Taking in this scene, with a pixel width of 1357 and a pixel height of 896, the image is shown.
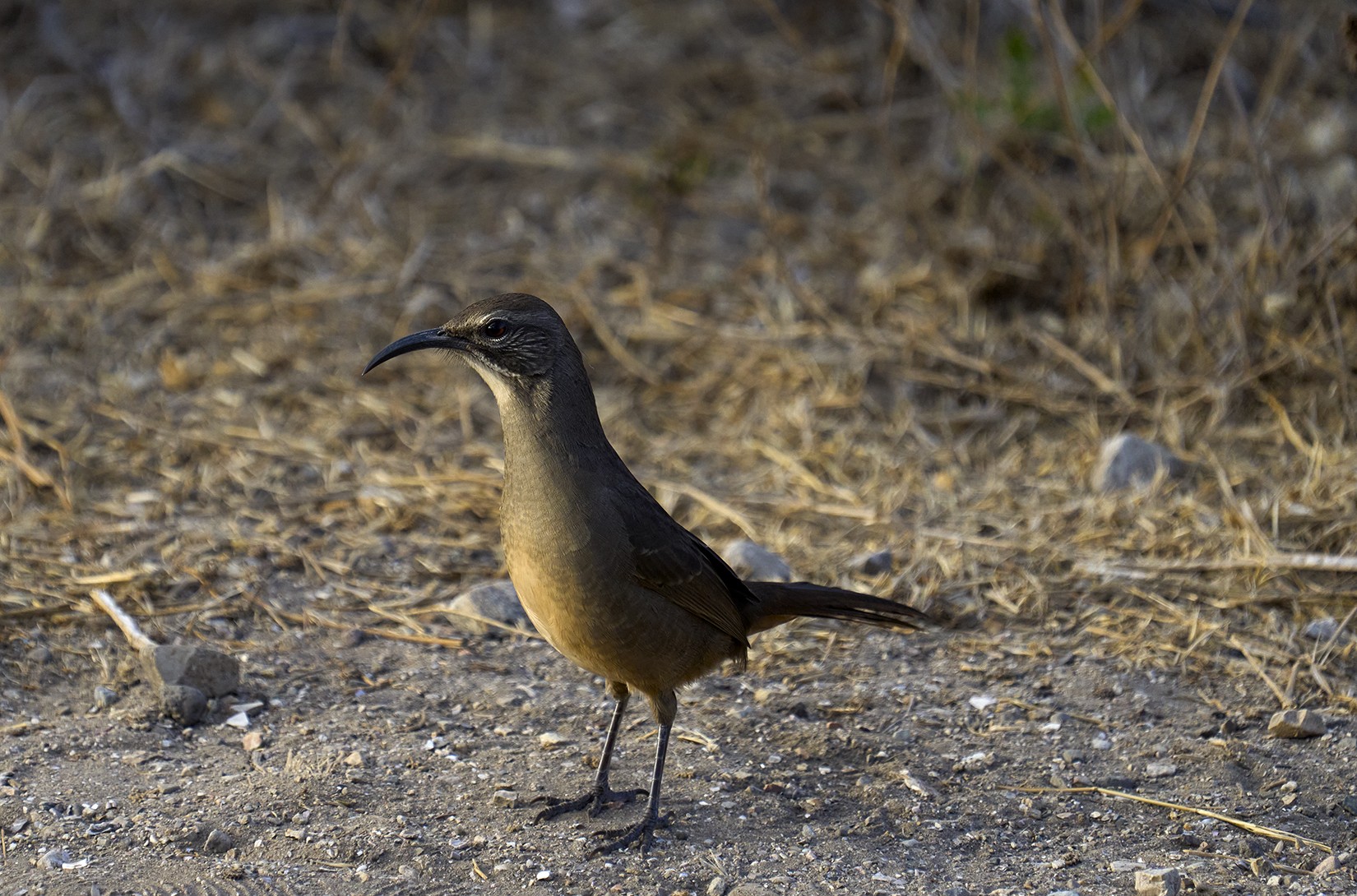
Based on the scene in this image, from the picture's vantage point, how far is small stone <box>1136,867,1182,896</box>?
3.63 meters

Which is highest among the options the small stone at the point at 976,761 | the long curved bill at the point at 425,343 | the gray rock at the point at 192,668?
the long curved bill at the point at 425,343

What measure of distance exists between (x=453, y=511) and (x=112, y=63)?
5.15 m

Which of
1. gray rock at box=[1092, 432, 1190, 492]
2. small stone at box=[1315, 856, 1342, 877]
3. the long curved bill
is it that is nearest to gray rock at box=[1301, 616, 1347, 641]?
gray rock at box=[1092, 432, 1190, 492]

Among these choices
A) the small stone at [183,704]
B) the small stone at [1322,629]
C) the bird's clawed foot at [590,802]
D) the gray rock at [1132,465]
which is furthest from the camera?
the gray rock at [1132,465]

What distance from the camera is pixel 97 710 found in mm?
4430

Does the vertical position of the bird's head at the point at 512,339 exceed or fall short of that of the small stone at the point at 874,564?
it exceeds it

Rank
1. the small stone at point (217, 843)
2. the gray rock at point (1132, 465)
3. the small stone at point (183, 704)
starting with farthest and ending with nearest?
the gray rock at point (1132, 465)
the small stone at point (183, 704)
the small stone at point (217, 843)

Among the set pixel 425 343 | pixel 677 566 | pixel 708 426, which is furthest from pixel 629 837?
pixel 708 426

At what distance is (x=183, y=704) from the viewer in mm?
4352

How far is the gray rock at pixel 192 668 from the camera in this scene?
14.4ft

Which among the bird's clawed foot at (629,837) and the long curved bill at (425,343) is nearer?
the bird's clawed foot at (629,837)

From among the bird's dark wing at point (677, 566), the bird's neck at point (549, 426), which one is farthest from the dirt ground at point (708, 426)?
the bird's neck at point (549, 426)

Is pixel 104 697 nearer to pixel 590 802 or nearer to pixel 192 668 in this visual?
pixel 192 668

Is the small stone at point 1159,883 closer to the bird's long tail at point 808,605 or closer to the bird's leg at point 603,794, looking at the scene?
the bird's long tail at point 808,605
